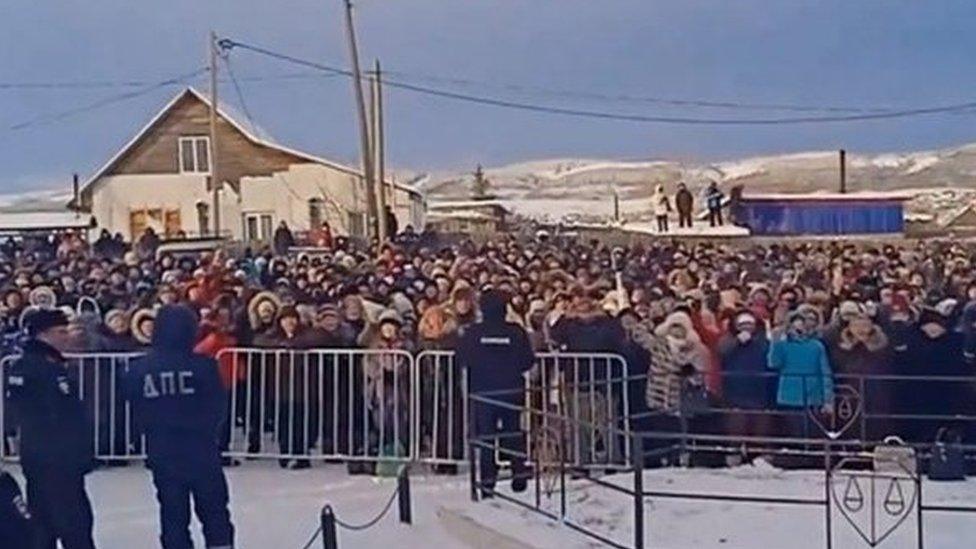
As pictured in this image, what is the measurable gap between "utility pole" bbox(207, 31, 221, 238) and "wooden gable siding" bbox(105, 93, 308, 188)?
2 centimetres

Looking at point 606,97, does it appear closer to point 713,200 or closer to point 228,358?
point 713,200

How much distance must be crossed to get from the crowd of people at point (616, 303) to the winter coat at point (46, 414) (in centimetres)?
209

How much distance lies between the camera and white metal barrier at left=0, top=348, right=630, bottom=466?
8.96 m

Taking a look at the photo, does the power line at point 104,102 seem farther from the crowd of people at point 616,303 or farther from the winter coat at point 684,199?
the winter coat at point 684,199

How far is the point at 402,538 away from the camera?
7539mm

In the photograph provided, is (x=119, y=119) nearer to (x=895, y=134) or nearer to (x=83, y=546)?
(x=83, y=546)

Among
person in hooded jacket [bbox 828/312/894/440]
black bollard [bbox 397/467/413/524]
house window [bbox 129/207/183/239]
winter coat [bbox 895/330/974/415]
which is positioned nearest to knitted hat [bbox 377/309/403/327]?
house window [bbox 129/207/183/239]

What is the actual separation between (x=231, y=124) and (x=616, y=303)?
217 centimetres

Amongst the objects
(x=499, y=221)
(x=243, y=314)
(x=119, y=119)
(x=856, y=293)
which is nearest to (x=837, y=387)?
(x=856, y=293)

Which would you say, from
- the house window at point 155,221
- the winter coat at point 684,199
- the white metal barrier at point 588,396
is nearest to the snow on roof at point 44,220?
the house window at point 155,221

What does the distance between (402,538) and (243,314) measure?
7.16 feet

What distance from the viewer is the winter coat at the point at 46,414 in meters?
6.72

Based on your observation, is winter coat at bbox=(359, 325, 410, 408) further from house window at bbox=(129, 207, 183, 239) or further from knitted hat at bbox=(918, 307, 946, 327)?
knitted hat at bbox=(918, 307, 946, 327)

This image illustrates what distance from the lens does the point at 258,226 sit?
9.02m
